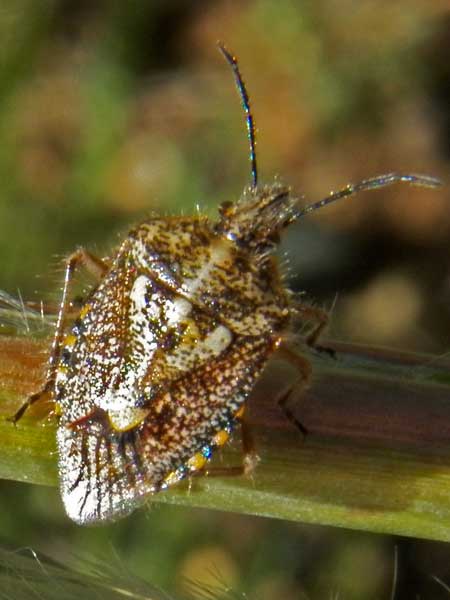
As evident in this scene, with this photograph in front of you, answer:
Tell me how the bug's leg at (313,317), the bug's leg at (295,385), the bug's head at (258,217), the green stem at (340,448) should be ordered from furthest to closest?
the bug's head at (258,217), the bug's leg at (313,317), the bug's leg at (295,385), the green stem at (340,448)

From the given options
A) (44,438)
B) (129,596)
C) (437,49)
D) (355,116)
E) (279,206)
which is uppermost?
(437,49)

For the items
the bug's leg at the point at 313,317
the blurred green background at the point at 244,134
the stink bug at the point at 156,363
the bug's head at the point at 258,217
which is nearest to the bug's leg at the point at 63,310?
the stink bug at the point at 156,363

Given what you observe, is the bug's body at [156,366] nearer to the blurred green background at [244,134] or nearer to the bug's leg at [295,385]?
the bug's leg at [295,385]

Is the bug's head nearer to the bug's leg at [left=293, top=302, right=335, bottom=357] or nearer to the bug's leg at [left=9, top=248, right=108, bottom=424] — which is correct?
the bug's leg at [left=293, top=302, right=335, bottom=357]

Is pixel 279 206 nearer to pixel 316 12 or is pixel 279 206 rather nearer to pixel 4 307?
pixel 4 307

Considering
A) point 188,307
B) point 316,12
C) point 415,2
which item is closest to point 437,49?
point 415,2

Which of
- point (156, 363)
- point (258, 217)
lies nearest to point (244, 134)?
point (258, 217)
